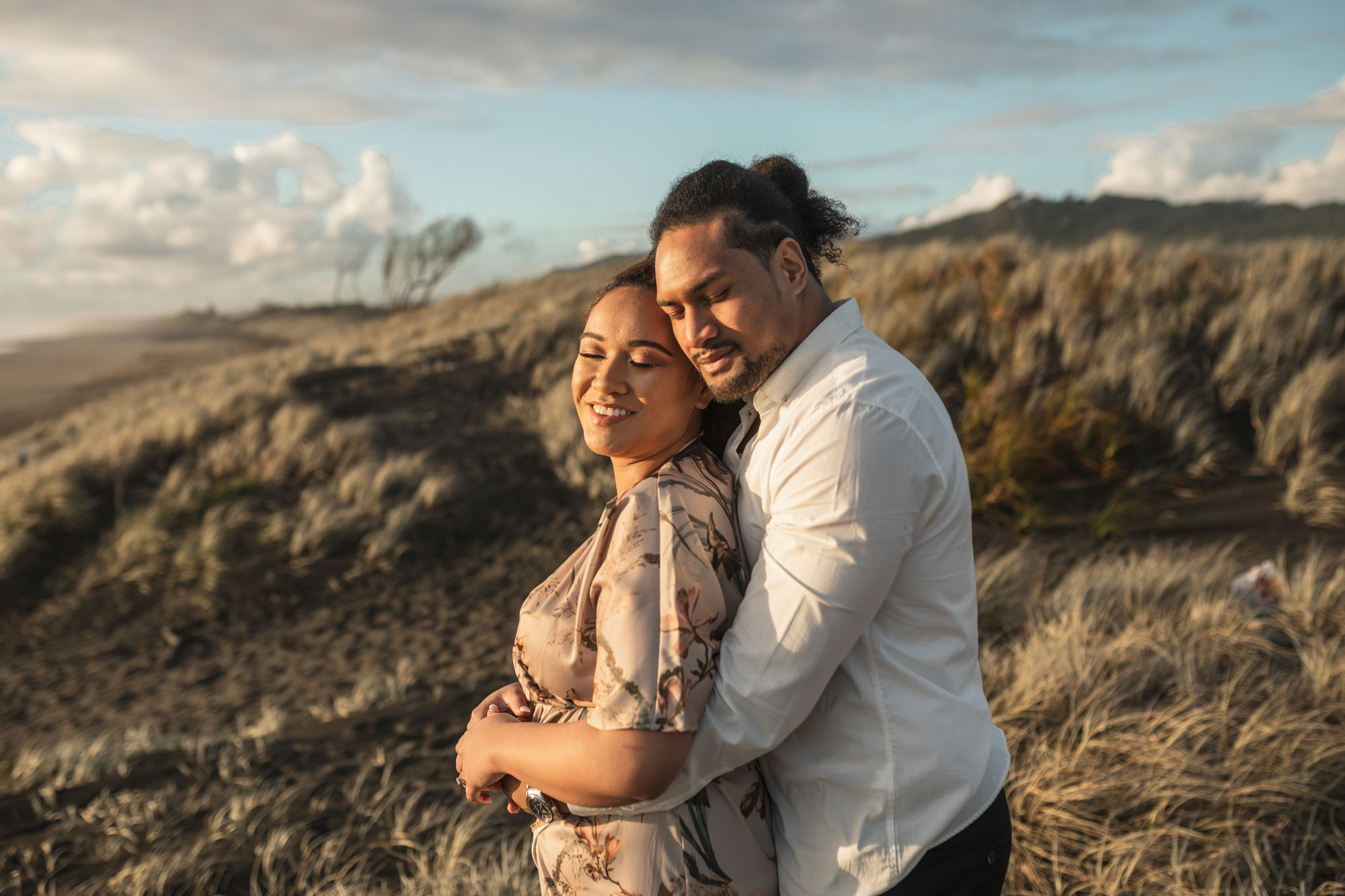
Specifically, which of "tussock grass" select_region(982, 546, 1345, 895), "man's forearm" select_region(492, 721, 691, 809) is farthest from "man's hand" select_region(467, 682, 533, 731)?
"tussock grass" select_region(982, 546, 1345, 895)

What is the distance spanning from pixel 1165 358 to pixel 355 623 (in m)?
7.28

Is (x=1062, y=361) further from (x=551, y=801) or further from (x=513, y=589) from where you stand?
(x=551, y=801)

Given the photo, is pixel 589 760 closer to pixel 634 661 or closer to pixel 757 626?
pixel 634 661

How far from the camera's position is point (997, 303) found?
890 cm

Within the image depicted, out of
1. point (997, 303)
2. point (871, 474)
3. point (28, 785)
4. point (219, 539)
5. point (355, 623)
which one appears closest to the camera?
point (871, 474)

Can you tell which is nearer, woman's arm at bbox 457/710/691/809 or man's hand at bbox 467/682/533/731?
woman's arm at bbox 457/710/691/809

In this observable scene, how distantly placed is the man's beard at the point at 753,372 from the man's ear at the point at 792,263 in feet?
0.49

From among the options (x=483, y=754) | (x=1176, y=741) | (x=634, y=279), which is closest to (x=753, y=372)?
(x=634, y=279)

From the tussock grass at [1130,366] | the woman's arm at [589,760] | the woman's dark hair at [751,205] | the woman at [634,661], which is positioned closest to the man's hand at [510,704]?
the woman at [634,661]

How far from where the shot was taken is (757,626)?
1464mm

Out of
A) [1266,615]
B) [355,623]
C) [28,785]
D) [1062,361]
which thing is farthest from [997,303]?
[28,785]

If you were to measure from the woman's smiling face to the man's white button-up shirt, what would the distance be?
0.92 ft

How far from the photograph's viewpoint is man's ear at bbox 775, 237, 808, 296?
1801mm

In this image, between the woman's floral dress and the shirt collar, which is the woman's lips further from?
the shirt collar
